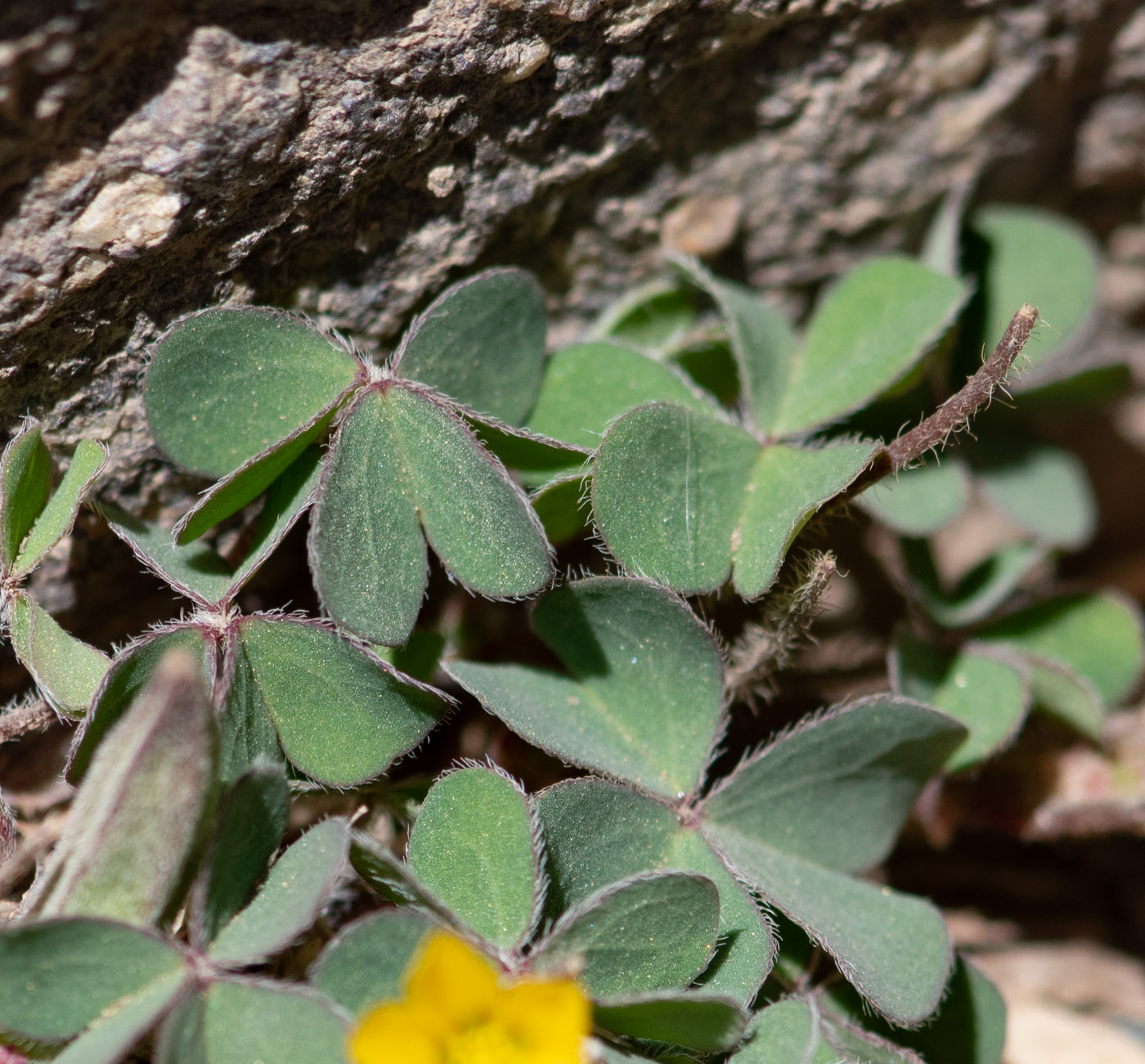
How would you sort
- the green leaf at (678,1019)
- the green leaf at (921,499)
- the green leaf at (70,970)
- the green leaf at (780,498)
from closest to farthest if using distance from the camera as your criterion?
the green leaf at (70,970) < the green leaf at (678,1019) < the green leaf at (780,498) < the green leaf at (921,499)

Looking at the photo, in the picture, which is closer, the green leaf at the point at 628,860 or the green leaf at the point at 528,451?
the green leaf at the point at 628,860

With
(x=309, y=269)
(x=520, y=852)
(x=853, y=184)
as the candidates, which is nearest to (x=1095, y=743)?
(x=853, y=184)

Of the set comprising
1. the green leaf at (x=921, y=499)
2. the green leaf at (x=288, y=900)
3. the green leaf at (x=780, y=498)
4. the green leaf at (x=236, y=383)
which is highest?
the green leaf at (x=236, y=383)

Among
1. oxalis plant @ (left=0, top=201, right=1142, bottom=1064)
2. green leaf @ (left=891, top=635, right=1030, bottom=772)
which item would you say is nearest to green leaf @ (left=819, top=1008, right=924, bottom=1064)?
oxalis plant @ (left=0, top=201, right=1142, bottom=1064)

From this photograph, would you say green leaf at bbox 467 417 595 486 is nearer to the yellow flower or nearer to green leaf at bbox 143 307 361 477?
green leaf at bbox 143 307 361 477

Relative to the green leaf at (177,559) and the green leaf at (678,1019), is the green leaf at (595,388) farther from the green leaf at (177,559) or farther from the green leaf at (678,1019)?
the green leaf at (678,1019)

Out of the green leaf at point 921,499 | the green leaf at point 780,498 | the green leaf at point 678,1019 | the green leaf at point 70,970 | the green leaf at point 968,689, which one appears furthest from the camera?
the green leaf at point 921,499

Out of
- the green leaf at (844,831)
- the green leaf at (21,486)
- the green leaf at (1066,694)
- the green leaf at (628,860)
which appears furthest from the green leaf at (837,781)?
the green leaf at (21,486)
